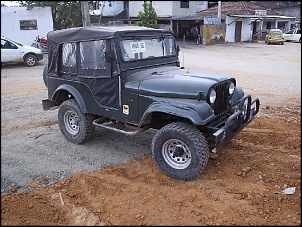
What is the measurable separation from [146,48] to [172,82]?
105 centimetres

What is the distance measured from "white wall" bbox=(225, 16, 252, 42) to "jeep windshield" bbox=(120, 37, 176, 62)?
25.9m

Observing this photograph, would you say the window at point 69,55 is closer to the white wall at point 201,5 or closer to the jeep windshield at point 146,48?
the jeep windshield at point 146,48

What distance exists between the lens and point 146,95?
14.7ft

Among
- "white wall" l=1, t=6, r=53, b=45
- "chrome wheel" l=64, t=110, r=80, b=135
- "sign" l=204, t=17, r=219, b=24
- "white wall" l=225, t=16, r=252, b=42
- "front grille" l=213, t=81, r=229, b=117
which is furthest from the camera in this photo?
"white wall" l=225, t=16, r=252, b=42

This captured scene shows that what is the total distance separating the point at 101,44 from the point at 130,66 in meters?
0.58

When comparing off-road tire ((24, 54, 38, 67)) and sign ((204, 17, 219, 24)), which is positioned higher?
sign ((204, 17, 219, 24))

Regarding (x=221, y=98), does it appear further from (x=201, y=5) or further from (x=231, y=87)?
(x=201, y=5)

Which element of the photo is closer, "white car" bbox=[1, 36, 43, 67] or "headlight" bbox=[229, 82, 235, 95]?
"headlight" bbox=[229, 82, 235, 95]

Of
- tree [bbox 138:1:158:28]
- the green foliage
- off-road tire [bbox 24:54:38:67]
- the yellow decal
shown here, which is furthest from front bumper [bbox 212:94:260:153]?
tree [bbox 138:1:158:28]

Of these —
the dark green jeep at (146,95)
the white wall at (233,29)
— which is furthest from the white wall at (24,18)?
the white wall at (233,29)

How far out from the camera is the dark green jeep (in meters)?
4.14

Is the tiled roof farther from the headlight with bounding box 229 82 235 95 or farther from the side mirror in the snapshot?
the side mirror

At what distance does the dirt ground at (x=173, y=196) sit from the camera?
11.2ft

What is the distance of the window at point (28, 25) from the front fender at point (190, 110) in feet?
58.4
